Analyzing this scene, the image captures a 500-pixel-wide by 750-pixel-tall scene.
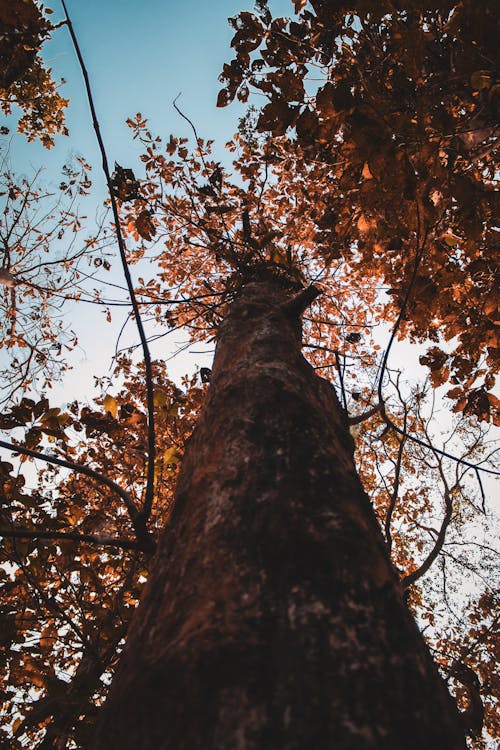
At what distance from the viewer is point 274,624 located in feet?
1.86

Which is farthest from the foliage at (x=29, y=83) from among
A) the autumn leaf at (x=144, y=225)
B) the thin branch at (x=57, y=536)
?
the thin branch at (x=57, y=536)

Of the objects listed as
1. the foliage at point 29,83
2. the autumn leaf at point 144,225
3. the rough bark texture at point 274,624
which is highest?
the foliage at point 29,83

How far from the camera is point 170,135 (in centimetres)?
349

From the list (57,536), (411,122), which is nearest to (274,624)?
(57,536)

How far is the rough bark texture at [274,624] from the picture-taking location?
1.51 feet

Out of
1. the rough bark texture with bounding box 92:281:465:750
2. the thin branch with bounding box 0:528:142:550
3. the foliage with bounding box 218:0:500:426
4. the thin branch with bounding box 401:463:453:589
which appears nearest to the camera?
the rough bark texture with bounding box 92:281:465:750

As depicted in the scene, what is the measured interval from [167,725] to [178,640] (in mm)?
109

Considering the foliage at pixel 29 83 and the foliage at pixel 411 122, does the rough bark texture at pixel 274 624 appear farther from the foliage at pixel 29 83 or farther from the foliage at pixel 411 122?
the foliage at pixel 29 83

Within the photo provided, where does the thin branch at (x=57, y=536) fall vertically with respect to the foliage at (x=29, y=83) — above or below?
below

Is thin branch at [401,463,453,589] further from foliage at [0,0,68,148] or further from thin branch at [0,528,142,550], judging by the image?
foliage at [0,0,68,148]

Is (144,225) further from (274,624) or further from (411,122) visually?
(274,624)

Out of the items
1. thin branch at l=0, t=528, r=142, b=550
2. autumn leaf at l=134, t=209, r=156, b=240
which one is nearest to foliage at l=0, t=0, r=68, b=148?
autumn leaf at l=134, t=209, r=156, b=240

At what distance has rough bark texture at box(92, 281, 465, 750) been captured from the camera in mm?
460

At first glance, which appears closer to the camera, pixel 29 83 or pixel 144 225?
pixel 144 225
